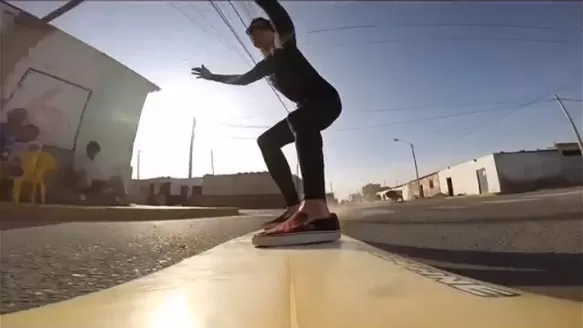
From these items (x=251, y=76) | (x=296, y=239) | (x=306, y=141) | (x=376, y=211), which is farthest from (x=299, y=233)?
(x=376, y=211)

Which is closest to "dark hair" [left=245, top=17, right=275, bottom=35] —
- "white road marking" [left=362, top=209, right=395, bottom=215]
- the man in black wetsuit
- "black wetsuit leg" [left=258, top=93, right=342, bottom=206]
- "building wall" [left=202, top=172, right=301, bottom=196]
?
the man in black wetsuit

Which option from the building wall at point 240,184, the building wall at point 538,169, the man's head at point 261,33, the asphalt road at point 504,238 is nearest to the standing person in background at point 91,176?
the building wall at point 240,184

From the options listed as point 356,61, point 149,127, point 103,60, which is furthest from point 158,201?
point 356,61

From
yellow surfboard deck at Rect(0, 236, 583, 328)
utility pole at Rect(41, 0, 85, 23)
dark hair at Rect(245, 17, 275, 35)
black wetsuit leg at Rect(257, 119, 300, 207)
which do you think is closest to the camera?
yellow surfboard deck at Rect(0, 236, 583, 328)

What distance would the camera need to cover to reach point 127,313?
23 cm

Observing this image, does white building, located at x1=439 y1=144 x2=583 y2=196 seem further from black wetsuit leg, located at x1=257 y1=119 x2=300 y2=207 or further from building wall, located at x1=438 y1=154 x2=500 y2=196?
black wetsuit leg, located at x1=257 y1=119 x2=300 y2=207

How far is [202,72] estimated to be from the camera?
50cm

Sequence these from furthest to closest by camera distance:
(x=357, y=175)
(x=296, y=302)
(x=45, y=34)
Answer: (x=357, y=175), (x=45, y=34), (x=296, y=302)

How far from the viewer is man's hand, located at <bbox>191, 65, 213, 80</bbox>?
1.62ft

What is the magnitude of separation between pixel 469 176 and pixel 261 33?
1.17 ft

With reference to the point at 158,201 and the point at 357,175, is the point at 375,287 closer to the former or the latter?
the point at 357,175

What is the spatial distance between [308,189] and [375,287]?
0.32 metres

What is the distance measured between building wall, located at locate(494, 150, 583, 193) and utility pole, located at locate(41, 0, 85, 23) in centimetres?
51

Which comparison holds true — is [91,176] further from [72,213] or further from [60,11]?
[60,11]
